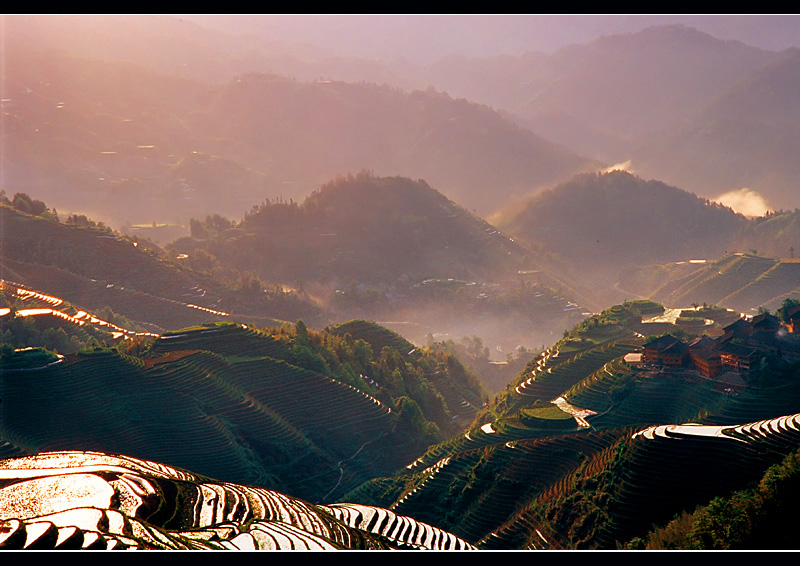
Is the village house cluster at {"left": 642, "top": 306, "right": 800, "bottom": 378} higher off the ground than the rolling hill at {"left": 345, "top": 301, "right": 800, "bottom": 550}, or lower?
higher

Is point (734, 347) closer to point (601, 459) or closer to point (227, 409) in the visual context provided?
point (601, 459)

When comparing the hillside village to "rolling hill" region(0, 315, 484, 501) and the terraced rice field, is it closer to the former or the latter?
"rolling hill" region(0, 315, 484, 501)

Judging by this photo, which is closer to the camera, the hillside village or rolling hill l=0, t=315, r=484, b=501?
the hillside village

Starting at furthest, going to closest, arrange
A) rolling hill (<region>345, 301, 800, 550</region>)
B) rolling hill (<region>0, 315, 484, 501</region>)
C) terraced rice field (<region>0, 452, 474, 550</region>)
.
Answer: rolling hill (<region>0, 315, 484, 501</region>), rolling hill (<region>345, 301, 800, 550</region>), terraced rice field (<region>0, 452, 474, 550</region>)

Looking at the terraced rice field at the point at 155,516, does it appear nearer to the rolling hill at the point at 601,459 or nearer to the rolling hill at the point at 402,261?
the rolling hill at the point at 601,459

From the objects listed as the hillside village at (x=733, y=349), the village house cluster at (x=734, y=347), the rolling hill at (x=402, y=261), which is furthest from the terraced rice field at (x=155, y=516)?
the rolling hill at (x=402, y=261)

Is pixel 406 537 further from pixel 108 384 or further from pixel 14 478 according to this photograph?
pixel 108 384

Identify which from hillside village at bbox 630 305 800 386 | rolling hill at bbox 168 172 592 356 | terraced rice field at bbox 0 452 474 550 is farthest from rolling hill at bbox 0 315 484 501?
rolling hill at bbox 168 172 592 356

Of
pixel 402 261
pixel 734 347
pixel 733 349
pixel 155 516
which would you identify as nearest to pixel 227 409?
pixel 155 516
